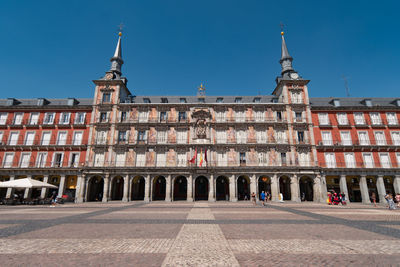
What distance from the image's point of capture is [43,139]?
106 ft

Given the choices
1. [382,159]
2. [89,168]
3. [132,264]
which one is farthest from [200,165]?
[382,159]

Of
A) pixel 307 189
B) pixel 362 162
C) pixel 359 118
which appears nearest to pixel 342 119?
pixel 359 118

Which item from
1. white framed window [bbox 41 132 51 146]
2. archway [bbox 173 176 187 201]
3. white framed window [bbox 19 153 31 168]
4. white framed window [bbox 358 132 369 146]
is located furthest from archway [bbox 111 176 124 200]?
white framed window [bbox 358 132 369 146]

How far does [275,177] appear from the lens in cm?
3020

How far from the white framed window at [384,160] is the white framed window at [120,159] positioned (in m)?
40.5

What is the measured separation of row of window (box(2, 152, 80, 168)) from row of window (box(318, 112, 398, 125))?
41118mm

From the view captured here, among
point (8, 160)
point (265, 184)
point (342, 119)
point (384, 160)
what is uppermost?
point (342, 119)

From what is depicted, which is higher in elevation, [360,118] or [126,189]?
[360,118]

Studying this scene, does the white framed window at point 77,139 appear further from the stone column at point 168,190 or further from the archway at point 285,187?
the archway at point 285,187

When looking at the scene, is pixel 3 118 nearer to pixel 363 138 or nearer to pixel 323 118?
pixel 323 118

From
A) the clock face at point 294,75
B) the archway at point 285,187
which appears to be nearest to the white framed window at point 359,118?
the clock face at point 294,75

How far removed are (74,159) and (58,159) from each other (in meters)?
2.51

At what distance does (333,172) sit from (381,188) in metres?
6.67

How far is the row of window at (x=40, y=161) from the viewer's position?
31.1m
